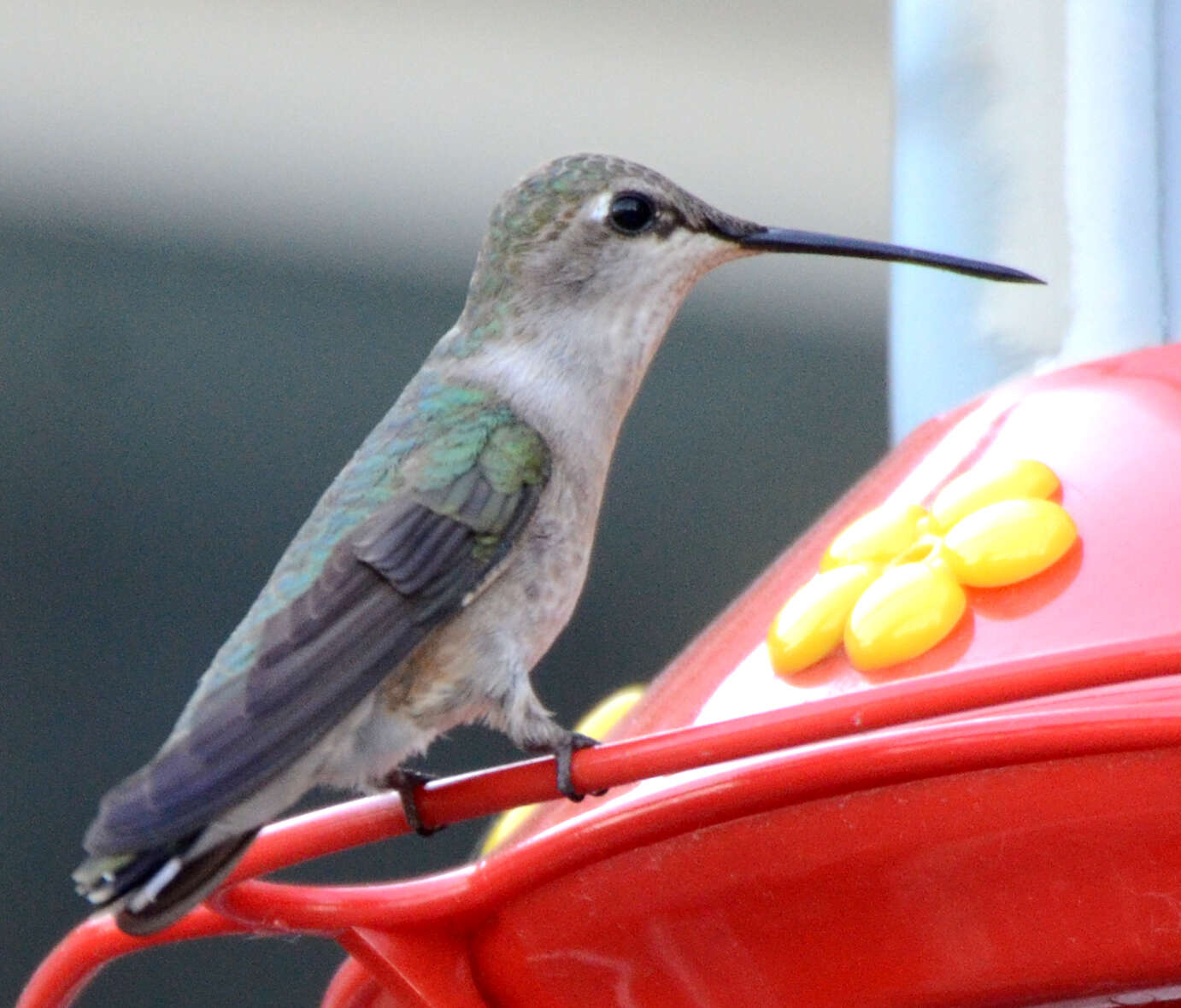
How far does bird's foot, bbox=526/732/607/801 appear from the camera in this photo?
1.52 meters

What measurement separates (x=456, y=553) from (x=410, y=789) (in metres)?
Answer: 0.30

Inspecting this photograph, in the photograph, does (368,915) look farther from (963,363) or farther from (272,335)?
(272,335)

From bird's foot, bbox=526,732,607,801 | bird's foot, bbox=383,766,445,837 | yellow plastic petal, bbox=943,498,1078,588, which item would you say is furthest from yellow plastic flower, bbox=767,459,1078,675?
bird's foot, bbox=383,766,445,837

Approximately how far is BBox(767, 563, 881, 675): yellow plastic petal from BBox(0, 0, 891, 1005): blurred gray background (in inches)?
144

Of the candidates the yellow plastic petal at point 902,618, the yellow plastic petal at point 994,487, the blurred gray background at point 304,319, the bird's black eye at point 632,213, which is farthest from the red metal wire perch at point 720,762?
the blurred gray background at point 304,319

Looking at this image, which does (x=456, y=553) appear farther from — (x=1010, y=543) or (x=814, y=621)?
(x=1010, y=543)

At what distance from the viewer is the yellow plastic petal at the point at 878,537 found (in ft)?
6.03

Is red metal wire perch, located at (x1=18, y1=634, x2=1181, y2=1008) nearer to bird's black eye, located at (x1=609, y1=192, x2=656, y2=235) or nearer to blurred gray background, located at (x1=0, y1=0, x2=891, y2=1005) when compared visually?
bird's black eye, located at (x1=609, y1=192, x2=656, y2=235)

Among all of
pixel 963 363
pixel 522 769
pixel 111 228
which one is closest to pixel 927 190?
pixel 963 363

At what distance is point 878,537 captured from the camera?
186cm

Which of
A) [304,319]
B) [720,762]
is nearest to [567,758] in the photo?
[720,762]

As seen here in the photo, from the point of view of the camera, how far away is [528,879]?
158cm

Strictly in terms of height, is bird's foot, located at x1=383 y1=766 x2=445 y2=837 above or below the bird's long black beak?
below

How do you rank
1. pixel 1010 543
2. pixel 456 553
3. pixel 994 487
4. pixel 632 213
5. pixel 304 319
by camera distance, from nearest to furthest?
pixel 1010 543
pixel 994 487
pixel 456 553
pixel 632 213
pixel 304 319
